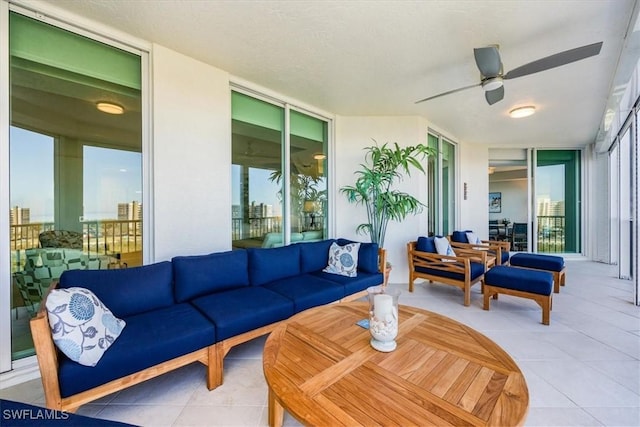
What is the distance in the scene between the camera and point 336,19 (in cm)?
207

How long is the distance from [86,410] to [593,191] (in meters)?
8.91

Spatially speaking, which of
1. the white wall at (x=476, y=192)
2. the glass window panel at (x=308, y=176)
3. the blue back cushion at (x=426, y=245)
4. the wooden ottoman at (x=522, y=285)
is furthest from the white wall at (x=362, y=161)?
the white wall at (x=476, y=192)

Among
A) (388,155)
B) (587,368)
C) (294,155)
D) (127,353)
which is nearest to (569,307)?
(587,368)

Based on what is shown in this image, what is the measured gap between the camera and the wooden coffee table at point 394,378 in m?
0.94

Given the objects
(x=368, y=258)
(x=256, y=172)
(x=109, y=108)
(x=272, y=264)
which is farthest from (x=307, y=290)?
(x=109, y=108)

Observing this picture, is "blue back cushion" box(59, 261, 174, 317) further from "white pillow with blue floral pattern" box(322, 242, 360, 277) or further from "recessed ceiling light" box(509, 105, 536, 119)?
"recessed ceiling light" box(509, 105, 536, 119)

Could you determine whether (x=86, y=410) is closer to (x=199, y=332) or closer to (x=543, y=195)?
(x=199, y=332)

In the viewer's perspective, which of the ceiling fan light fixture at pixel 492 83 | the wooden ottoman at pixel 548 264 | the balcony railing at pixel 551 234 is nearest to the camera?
the ceiling fan light fixture at pixel 492 83

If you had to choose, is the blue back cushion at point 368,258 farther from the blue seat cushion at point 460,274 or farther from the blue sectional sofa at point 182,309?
the blue seat cushion at point 460,274

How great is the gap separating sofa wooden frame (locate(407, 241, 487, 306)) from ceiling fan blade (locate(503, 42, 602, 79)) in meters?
2.06

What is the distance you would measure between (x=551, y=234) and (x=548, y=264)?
141 inches

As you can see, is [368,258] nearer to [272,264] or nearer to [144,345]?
[272,264]

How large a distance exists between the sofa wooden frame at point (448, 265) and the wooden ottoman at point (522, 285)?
22 centimetres

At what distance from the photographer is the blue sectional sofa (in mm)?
1375
